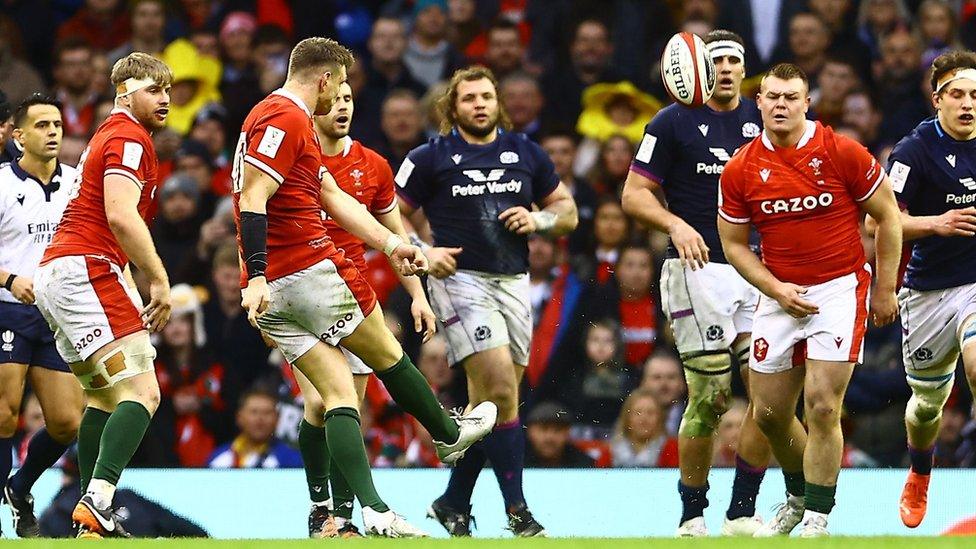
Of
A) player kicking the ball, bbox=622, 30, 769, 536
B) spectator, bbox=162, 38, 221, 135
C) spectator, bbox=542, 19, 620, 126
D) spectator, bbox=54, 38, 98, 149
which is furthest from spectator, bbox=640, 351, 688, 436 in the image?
spectator, bbox=54, 38, 98, 149

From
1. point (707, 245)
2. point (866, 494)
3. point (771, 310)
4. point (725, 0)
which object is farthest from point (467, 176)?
point (725, 0)

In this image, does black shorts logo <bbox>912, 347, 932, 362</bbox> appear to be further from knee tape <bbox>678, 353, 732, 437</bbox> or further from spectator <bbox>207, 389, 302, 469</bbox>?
spectator <bbox>207, 389, 302, 469</bbox>

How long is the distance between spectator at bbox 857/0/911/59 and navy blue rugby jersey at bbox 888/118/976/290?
500 cm

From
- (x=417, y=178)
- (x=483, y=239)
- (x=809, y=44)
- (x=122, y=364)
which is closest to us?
(x=122, y=364)

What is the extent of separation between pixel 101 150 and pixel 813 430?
3.85 metres

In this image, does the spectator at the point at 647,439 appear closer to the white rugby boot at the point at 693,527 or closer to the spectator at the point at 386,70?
the white rugby boot at the point at 693,527

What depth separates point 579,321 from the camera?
12695mm

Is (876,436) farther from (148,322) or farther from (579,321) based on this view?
(148,322)

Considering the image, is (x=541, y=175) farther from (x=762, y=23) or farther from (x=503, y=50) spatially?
(x=762, y=23)

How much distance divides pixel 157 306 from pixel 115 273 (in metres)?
0.37

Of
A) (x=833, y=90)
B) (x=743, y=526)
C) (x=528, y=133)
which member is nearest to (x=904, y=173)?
(x=743, y=526)

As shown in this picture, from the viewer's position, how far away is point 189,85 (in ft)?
50.5

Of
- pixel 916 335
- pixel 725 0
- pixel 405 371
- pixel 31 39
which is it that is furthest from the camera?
pixel 31 39

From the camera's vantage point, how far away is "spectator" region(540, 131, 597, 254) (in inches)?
524
